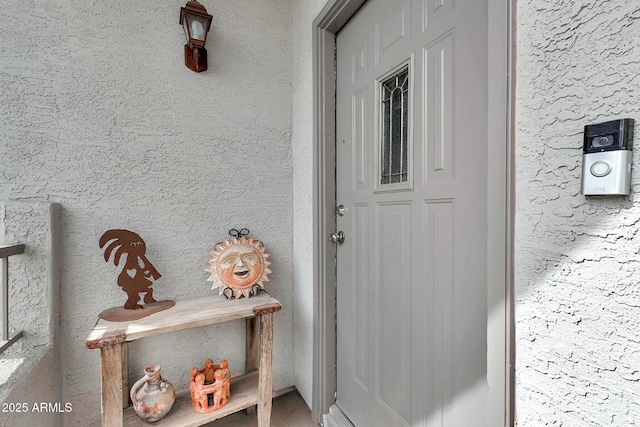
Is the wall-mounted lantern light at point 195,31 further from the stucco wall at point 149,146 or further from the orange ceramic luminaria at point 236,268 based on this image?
the orange ceramic luminaria at point 236,268

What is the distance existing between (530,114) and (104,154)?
5.45 feet

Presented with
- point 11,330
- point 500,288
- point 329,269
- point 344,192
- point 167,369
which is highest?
point 344,192

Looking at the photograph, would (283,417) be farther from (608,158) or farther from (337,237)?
(608,158)

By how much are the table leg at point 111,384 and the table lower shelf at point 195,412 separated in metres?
0.16

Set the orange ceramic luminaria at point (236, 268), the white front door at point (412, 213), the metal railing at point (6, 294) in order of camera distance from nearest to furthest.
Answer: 1. the white front door at point (412, 213)
2. the metal railing at point (6, 294)
3. the orange ceramic luminaria at point (236, 268)

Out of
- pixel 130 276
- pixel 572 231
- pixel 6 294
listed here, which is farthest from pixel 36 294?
pixel 572 231

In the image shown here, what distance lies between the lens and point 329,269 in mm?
1503

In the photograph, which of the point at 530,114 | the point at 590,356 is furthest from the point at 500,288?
the point at 530,114

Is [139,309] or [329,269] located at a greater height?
[329,269]

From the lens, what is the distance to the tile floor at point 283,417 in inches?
59.2

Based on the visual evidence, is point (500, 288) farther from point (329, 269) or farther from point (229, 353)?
point (229, 353)

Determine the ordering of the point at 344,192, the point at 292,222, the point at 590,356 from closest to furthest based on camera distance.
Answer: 1. the point at 590,356
2. the point at 344,192
3. the point at 292,222

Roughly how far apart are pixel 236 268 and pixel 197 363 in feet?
2.00

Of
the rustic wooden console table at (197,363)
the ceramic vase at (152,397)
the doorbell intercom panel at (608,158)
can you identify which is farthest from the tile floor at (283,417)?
the doorbell intercom panel at (608,158)
